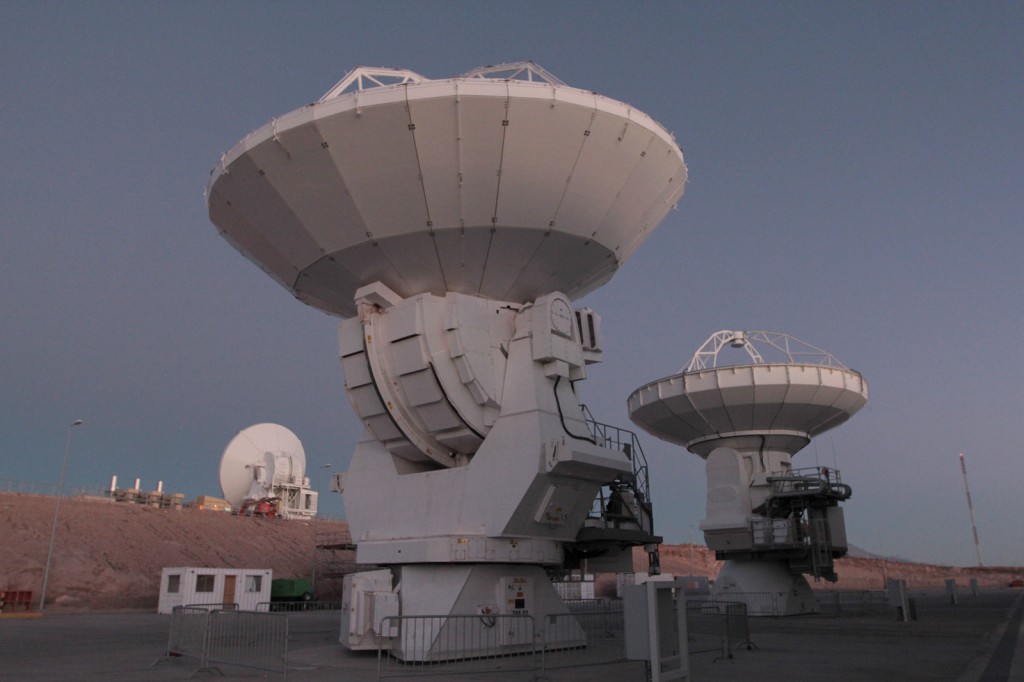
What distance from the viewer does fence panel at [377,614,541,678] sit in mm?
12805

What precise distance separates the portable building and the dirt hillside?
4890mm

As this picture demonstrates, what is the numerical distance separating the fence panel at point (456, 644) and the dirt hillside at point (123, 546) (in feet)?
87.8

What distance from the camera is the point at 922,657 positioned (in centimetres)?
1376

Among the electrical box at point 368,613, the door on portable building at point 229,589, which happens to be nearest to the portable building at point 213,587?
the door on portable building at point 229,589

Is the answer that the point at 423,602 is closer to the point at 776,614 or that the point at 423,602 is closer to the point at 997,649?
the point at 997,649

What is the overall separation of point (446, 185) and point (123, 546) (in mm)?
33869

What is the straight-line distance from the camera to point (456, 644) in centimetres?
1325

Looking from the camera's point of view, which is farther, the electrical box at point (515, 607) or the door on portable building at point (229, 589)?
the door on portable building at point (229, 589)

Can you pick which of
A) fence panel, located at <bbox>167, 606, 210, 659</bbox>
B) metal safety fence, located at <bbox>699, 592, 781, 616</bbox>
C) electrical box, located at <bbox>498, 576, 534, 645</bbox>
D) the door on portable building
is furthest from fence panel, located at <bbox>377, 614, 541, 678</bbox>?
the door on portable building

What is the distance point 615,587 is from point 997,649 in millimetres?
39814

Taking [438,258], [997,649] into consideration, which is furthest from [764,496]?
[438,258]

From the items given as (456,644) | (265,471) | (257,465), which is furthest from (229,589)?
(257,465)

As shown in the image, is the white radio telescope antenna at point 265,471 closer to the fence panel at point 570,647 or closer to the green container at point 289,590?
the green container at point 289,590

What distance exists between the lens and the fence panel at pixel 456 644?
504 inches
